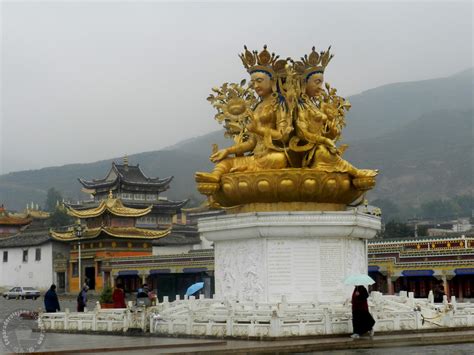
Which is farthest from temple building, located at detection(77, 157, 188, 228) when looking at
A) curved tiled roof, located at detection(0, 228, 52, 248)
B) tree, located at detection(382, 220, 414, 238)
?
tree, located at detection(382, 220, 414, 238)

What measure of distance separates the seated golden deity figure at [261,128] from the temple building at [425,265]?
21.7 metres

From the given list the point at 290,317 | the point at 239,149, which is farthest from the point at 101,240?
the point at 290,317

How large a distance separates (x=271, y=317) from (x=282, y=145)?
4.97 metres

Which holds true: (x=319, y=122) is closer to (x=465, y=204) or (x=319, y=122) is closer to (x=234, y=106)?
(x=234, y=106)

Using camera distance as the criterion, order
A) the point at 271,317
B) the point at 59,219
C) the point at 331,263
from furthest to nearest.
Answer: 1. the point at 59,219
2. the point at 331,263
3. the point at 271,317

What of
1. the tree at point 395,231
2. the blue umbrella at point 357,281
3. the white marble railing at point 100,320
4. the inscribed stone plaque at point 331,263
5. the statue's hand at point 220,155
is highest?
the tree at point 395,231

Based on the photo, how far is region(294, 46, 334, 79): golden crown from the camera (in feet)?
67.0

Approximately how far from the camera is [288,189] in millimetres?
19125

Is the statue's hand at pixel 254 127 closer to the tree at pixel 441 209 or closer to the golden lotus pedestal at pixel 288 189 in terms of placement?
the golden lotus pedestal at pixel 288 189

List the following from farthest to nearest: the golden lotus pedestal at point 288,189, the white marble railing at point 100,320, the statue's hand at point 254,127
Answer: the statue's hand at point 254,127
the white marble railing at point 100,320
the golden lotus pedestal at point 288,189

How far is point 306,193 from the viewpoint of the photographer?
63.1 ft

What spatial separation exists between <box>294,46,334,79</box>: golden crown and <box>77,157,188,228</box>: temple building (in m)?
56.4

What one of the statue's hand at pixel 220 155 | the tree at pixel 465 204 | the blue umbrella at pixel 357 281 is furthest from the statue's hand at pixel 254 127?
the tree at pixel 465 204

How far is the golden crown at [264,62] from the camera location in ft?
66.8
